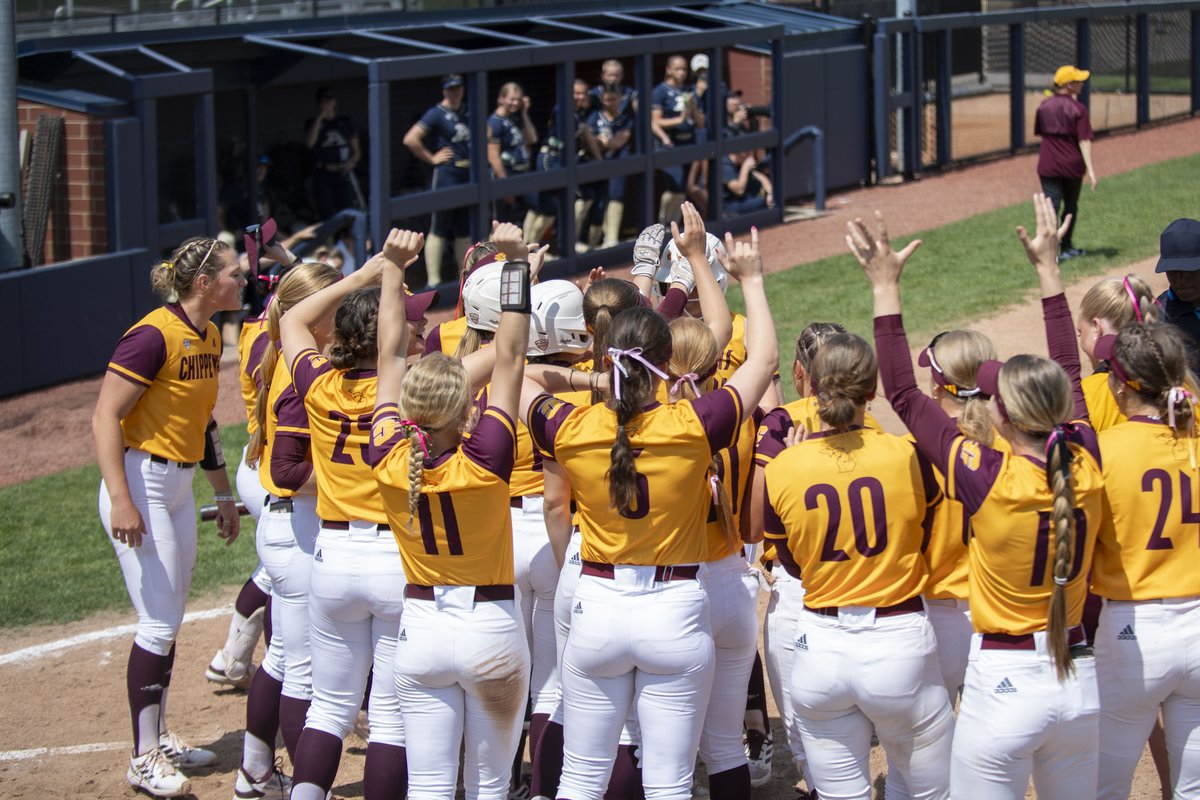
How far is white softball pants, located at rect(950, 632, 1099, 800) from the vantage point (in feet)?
10.8

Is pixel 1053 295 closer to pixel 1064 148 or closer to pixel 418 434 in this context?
pixel 418 434

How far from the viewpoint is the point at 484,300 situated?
4.23 m

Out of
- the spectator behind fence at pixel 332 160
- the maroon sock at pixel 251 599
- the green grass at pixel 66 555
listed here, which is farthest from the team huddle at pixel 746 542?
the spectator behind fence at pixel 332 160

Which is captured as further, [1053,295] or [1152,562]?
[1053,295]

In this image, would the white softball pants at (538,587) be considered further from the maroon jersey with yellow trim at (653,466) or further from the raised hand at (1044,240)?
the raised hand at (1044,240)

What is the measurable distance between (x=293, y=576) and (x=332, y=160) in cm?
863

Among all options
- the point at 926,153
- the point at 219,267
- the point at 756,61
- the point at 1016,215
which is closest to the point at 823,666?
the point at 219,267

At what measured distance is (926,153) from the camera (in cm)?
1878

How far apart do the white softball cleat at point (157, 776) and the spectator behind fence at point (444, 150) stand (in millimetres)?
7758

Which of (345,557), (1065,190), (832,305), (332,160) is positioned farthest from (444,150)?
(345,557)

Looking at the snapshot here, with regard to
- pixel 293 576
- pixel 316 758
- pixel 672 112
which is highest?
pixel 672 112

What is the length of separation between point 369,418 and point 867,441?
4.99ft

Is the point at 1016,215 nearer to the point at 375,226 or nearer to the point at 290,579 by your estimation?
the point at 375,226

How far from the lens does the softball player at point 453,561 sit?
3.60m
